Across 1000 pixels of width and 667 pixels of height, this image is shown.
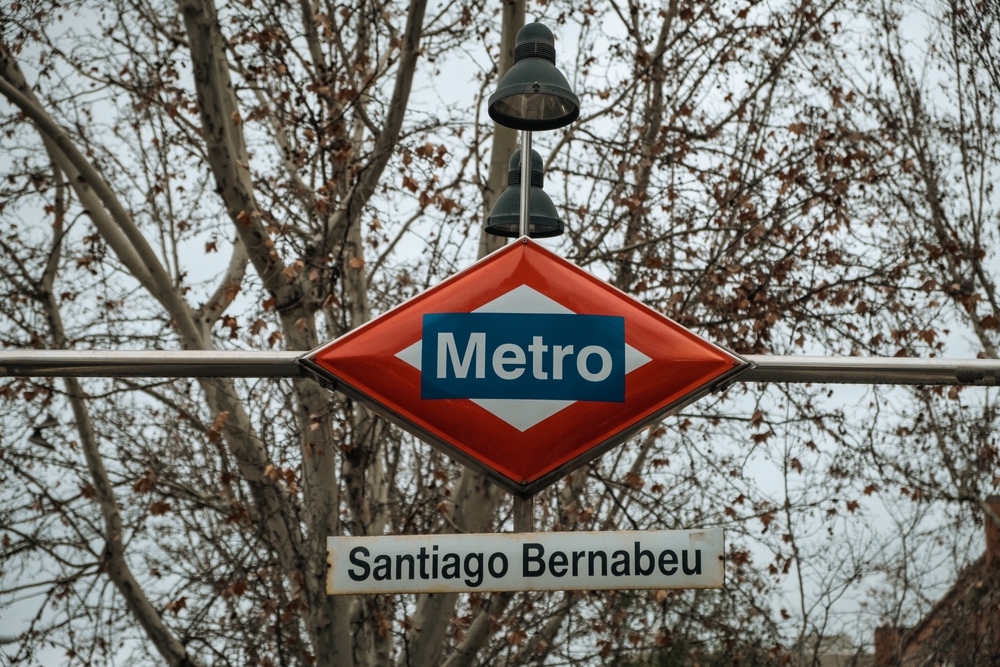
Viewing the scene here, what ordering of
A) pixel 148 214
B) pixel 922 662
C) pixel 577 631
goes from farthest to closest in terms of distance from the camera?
pixel 922 662 < pixel 148 214 < pixel 577 631

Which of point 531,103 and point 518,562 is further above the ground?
point 531,103

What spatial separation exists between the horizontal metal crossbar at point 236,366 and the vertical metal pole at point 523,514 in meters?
0.95

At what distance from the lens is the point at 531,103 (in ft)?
13.9

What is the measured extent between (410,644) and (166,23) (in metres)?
6.89

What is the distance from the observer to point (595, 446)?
346 cm

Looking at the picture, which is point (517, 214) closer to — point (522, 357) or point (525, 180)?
point (525, 180)

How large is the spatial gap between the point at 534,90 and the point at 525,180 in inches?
13.9

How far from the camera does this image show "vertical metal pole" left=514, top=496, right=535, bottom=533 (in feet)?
11.1

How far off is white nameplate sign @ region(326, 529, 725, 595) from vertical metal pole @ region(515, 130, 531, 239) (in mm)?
1296

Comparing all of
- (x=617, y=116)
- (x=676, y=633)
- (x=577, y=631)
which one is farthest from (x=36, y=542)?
(x=617, y=116)

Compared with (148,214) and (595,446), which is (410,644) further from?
(148,214)

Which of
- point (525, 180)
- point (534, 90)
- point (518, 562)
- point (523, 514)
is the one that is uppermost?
point (534, 90)

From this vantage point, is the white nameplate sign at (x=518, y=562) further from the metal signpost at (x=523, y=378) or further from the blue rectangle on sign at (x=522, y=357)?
the blue rectangle on sign at (x=522, y=357)

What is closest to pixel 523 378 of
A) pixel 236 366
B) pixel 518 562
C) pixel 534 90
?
pixel 518 562
